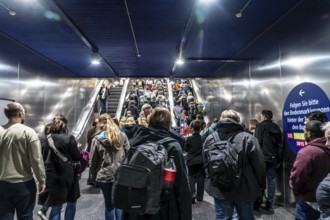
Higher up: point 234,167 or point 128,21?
point 128,21

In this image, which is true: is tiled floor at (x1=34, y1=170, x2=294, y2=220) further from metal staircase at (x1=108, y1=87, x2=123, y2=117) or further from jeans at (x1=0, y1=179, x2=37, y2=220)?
metal staircase at (x1=108, y1=87, x2=123, y2=117)

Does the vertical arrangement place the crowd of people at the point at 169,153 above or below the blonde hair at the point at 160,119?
below

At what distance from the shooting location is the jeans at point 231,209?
283 cm

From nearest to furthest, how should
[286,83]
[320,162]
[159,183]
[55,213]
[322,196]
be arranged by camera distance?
[159,183]
[322,196]
[320,162]
[55,213]
[286,83]

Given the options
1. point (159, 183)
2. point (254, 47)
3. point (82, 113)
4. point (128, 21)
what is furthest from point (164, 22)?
point (82, 113)

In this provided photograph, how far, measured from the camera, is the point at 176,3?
441 cm

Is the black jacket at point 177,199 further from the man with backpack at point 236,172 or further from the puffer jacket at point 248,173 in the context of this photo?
the puffer jacket at point 248,173

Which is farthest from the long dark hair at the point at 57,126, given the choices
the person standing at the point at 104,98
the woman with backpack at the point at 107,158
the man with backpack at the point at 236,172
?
the person standing at the point at 104,98

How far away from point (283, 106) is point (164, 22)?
8.28 ft

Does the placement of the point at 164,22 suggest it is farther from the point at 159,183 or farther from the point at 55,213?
the point at 159,183

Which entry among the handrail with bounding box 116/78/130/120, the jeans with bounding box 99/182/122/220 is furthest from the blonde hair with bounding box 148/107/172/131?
the handrail with bounding box 116/78/130/120

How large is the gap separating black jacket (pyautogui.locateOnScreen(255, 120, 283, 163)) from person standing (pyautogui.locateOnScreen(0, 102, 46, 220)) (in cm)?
342

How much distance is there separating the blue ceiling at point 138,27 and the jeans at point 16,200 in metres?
2.80

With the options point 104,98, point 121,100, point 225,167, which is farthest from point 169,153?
point 121,100
